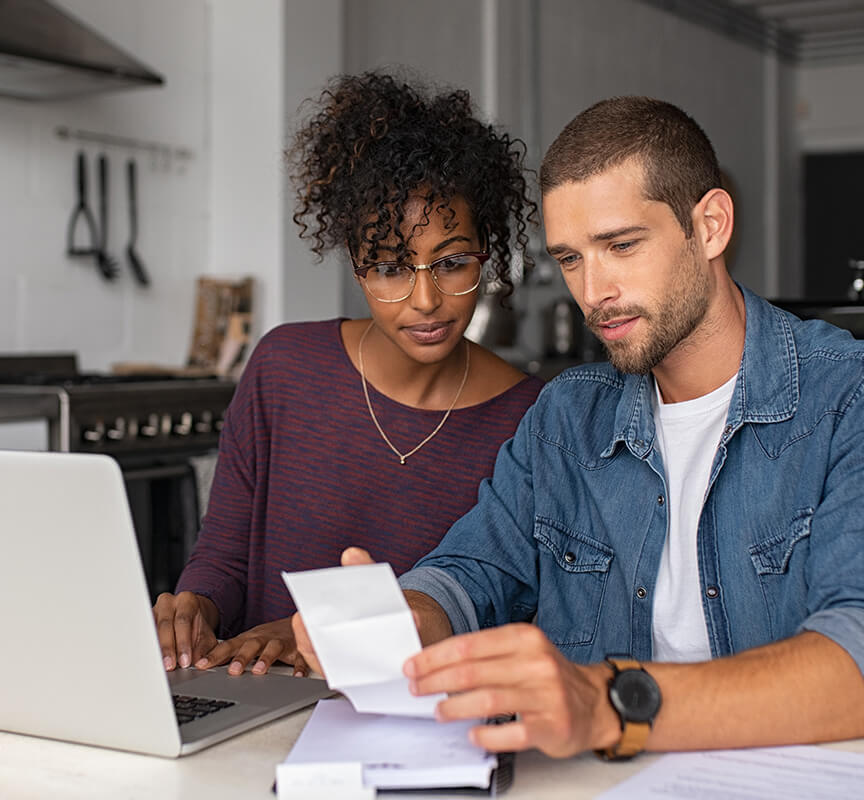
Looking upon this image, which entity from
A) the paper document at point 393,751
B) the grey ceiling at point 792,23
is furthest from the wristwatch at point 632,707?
the grey ceiling at point 792,23

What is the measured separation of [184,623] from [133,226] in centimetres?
247

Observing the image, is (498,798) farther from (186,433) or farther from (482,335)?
(482,335)

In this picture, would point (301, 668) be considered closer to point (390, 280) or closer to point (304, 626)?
point (304, 626)

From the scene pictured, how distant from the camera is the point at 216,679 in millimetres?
1239

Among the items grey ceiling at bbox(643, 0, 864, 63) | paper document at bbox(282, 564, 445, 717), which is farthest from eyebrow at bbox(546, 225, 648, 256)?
grey ceiling at bbox(643, 0, 864, 63)

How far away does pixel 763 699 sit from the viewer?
100 cm

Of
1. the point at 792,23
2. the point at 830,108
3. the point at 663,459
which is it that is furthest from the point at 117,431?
the point at 830,108

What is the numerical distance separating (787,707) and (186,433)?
2.36 metres

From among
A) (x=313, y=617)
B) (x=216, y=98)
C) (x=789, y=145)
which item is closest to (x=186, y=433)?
(x=216, y=98)

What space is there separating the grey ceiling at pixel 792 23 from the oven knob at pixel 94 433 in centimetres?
419

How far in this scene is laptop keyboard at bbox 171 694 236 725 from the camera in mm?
1081

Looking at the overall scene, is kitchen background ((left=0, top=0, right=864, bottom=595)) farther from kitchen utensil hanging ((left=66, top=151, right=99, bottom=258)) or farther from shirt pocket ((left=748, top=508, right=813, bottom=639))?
shirt pocket ((left=748, top=508, right=813, bottom=639))

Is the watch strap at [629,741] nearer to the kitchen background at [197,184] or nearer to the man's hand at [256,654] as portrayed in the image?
the man's hand at [256,654]

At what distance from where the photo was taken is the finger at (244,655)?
1.26m
